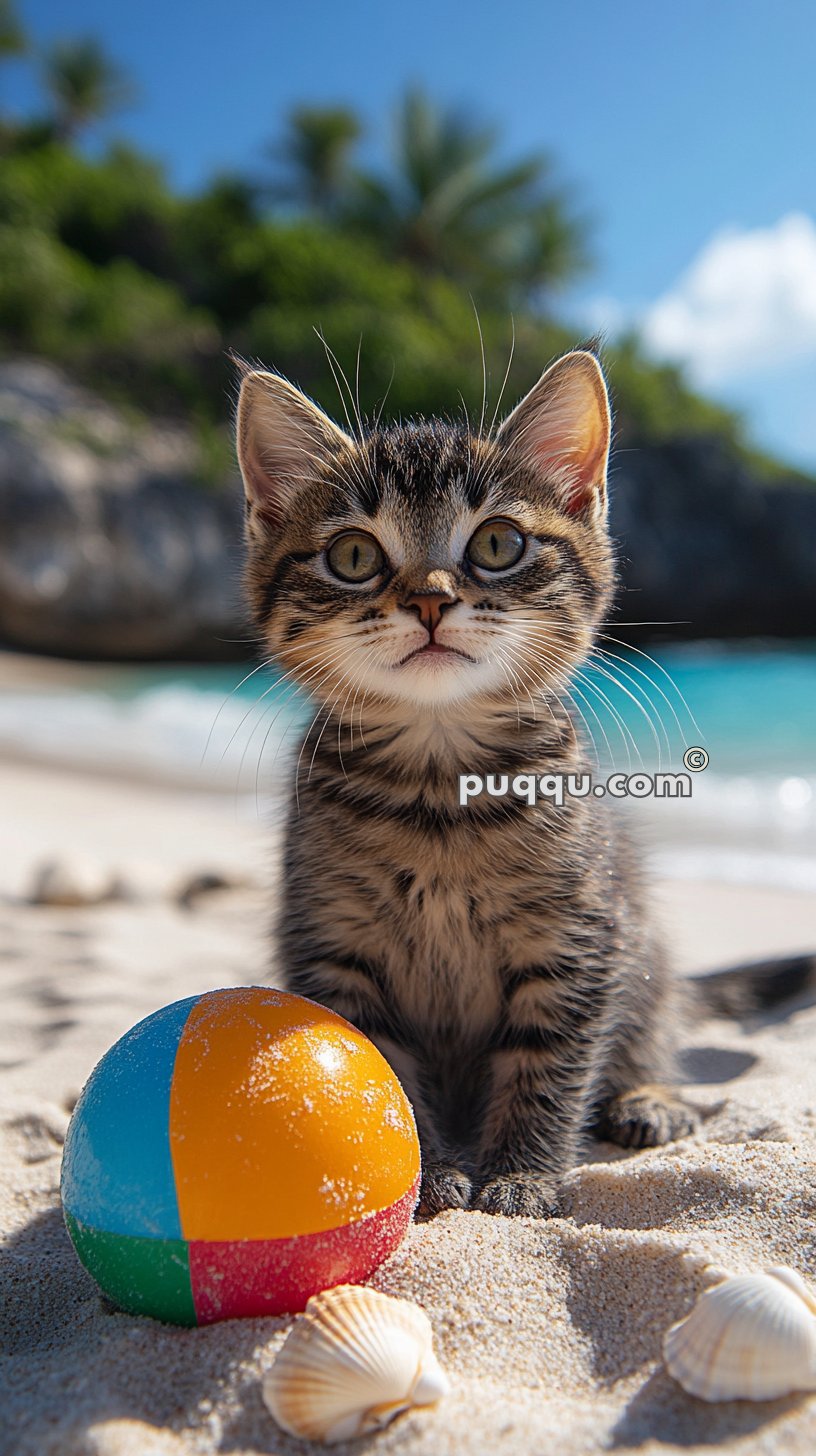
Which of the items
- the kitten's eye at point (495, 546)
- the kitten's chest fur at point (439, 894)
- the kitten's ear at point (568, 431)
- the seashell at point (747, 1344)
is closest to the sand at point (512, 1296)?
the seashell at point (747, 1344)

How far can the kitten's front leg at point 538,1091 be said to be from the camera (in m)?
1.85

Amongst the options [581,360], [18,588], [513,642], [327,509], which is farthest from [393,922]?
[18,588]

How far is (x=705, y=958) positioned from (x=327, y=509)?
2372 mm

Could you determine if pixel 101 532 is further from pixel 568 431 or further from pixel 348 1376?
pixel 348 1376

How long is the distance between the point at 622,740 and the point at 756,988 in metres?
1.62

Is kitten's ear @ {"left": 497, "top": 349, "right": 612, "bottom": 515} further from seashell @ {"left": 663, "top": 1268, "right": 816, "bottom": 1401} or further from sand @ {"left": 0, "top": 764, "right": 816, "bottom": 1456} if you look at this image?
seashell @ {"left": 663, "top": 1268, "right": 816, "bottom": 1401}

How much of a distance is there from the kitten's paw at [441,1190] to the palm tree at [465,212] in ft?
90.8

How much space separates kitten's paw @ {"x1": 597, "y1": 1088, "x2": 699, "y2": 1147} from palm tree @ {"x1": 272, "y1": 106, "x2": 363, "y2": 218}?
29.9 m

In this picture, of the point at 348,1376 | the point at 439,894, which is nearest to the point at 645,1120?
the point at 439,894

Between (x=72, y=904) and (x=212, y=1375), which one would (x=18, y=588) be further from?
(x=212, y=1375)

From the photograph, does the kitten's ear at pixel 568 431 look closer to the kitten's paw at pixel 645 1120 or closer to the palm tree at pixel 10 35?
the kitten's paw at pixel 645 1120

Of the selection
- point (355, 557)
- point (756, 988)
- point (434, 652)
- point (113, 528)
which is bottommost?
point (756, 988)

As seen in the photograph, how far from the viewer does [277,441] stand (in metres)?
2.26

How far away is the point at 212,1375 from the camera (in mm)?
1259
